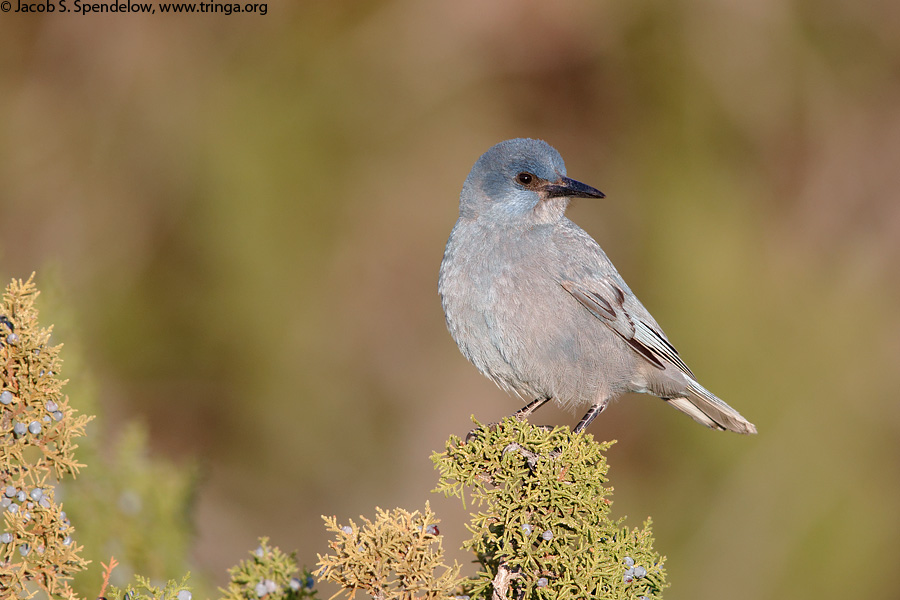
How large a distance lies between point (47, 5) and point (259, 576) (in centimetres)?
450

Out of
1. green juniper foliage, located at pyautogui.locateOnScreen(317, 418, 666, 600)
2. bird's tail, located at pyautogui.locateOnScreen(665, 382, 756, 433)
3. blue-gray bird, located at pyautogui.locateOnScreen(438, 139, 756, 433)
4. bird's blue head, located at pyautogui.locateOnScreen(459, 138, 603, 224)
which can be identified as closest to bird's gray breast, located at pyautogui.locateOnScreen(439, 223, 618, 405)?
blue-gray bird, located at pyautogui.locateOnScreen(438, 139, 756, 433)

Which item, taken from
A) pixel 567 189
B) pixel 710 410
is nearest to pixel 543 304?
pixel 567 189

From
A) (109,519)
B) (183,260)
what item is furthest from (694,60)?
(109,519)

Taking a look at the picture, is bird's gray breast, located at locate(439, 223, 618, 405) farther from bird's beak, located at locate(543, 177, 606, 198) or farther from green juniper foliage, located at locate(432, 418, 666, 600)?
green juniper foliage, located at locate(432, 418, 666, 600)

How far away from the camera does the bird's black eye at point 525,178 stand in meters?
3.78

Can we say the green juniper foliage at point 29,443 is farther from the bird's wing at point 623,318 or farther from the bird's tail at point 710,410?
the bird's tail at point 710,410

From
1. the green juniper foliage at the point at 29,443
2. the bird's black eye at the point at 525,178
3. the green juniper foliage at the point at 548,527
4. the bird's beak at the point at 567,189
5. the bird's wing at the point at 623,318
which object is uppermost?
the bird's black eye at the point at 525,178

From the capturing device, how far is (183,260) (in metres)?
5.44

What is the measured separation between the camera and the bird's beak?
143 inches

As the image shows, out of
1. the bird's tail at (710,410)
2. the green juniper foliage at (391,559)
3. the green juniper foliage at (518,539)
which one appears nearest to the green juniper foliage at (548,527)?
the green juniper foliage at (518,539)

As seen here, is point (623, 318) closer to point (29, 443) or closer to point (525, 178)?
point (525, 178)

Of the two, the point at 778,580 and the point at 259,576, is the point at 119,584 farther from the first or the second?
the point at 778,580

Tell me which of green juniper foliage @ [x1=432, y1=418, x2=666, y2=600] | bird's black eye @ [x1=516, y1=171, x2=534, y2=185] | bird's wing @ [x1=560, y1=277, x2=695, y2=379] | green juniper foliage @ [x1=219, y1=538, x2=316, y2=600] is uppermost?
bird's black eye @ [x1=516, y1=171, x2=534, y2=185]

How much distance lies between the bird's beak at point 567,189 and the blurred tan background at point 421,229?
6.31 feet
